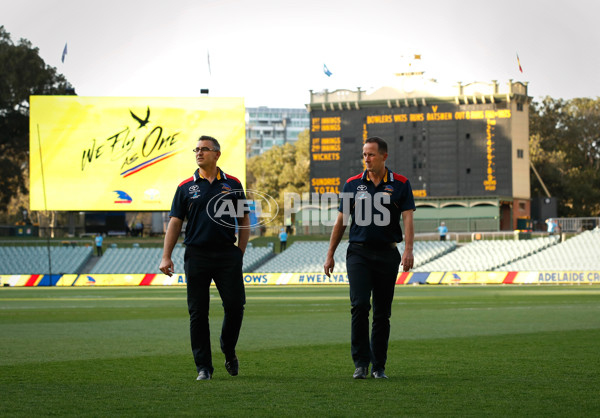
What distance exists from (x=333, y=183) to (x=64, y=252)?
620 inches

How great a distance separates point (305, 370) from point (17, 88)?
5860 cm

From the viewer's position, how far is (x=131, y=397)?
272 inches

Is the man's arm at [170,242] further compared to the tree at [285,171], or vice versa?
the tree at [285,171]

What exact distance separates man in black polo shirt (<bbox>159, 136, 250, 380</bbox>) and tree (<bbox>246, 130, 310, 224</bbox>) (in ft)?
237

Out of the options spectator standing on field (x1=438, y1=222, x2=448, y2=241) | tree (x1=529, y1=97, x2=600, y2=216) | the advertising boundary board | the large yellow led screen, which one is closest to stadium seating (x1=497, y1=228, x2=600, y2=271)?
the advertising boundary board

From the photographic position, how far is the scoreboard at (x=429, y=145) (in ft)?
159

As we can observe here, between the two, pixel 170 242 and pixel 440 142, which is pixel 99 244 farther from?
pixel 170 242

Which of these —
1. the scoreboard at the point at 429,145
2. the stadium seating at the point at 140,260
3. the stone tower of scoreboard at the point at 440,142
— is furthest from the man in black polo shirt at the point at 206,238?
the stone tower of scoreboard at the point at 440,142

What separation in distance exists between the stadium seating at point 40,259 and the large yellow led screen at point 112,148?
12.4 ft

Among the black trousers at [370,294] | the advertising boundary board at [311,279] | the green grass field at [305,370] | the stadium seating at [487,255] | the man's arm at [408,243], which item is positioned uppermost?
the man's arm at [408,243]

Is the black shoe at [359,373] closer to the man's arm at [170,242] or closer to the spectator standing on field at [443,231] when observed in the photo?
the man's arm at [170,242]

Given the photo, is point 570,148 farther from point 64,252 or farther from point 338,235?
point 338,235

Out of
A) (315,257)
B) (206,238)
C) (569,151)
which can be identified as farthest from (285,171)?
(206,238)

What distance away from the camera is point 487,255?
152 feet
